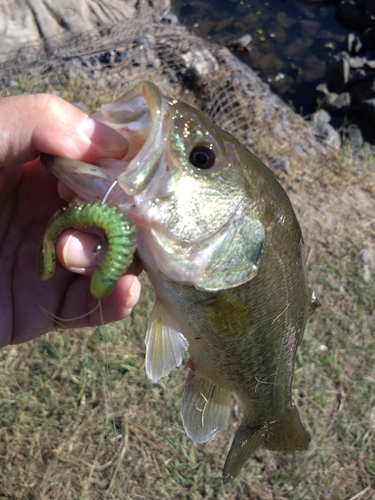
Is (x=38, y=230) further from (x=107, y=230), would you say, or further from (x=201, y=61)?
(x=201, y=61)

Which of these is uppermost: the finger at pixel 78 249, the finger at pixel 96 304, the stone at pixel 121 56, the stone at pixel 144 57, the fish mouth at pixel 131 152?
the fish mouth at pixel 131 152

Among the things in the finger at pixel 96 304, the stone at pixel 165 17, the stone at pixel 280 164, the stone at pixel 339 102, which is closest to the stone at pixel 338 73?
the stone at pixel 339 102

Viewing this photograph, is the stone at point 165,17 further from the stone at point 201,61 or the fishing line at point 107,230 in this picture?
the fishing line at point 107,230

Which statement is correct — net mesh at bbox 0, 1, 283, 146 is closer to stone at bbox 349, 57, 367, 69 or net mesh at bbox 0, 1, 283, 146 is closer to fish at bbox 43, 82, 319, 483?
stone at bbox 349, 57, 367, 69

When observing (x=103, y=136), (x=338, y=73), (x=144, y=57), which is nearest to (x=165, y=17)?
(x=144, y=57)

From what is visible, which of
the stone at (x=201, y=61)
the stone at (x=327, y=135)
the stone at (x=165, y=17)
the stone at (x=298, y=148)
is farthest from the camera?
the stone at (x=165, y=17)

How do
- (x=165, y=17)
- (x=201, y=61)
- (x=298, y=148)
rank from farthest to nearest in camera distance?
(x=165, y=17)
(x=201, y=61)
(x=298, y=148)

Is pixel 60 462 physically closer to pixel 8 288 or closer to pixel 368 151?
pixel 8 288
